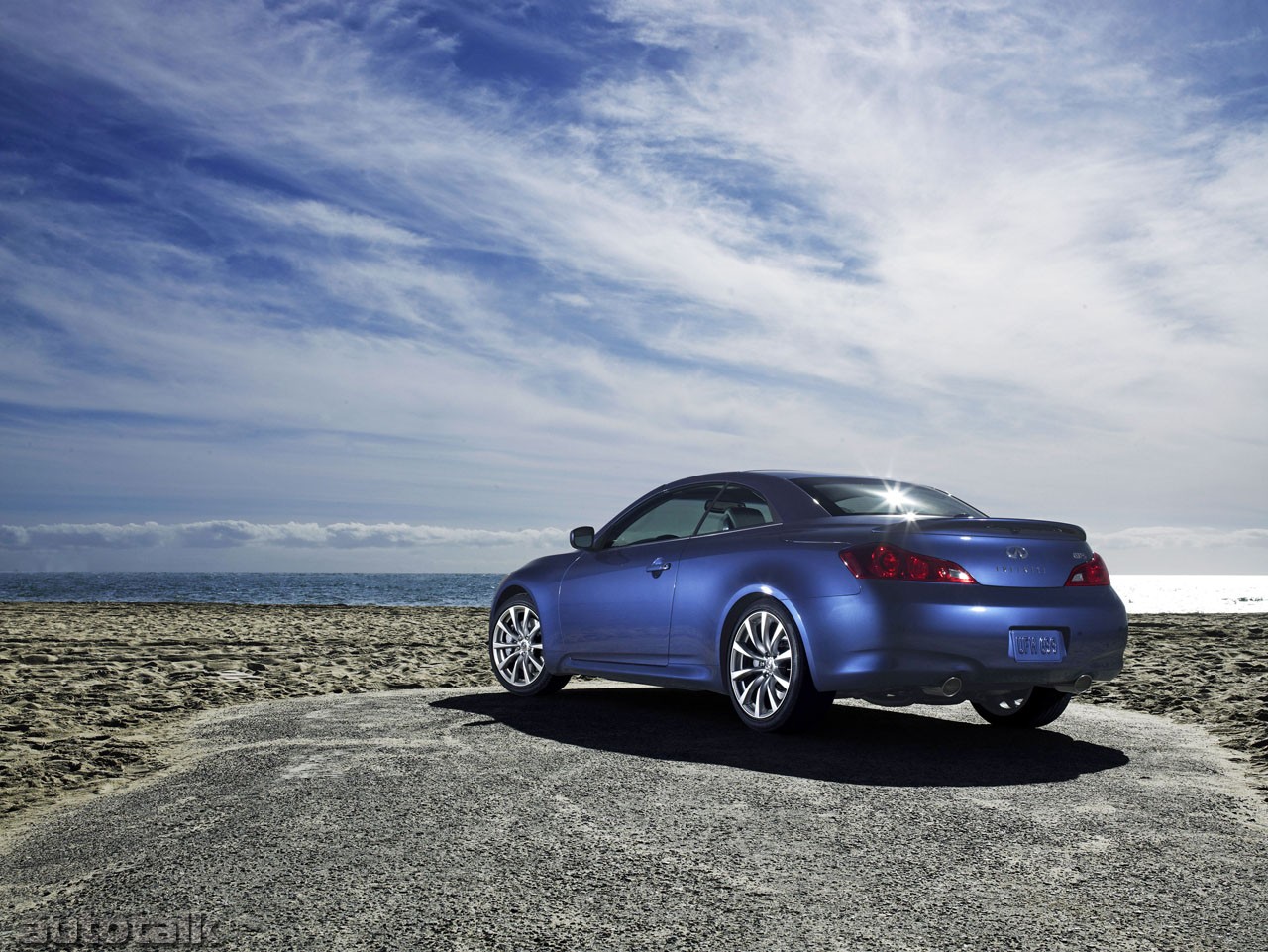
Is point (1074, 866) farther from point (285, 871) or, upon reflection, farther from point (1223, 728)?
point (1223, 728)

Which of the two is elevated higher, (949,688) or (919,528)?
(919,528)

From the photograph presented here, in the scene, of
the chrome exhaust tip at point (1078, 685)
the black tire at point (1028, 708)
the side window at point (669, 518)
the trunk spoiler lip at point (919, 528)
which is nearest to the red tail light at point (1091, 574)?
the trunk spoiler lip at point (919, 528)

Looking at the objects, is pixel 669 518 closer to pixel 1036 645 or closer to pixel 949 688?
pixel 949 688

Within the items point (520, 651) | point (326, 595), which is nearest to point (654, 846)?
point (520, 651)

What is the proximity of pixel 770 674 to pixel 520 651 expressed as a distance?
2877 millimetres

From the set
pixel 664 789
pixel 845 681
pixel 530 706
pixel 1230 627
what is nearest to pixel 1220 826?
pixel 845 681

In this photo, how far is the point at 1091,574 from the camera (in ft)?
20.6

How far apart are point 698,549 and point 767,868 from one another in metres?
3.38

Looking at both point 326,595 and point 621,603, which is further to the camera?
point 326,595

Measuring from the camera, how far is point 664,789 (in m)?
5.00

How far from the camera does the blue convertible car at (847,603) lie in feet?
18.9

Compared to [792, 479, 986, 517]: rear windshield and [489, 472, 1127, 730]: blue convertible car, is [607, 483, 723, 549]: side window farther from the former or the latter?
[792, 479, 986, 517]: rear windshield

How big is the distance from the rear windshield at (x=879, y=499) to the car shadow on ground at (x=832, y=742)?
138 cm

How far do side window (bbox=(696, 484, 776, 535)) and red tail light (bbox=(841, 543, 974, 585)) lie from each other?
1.13m
